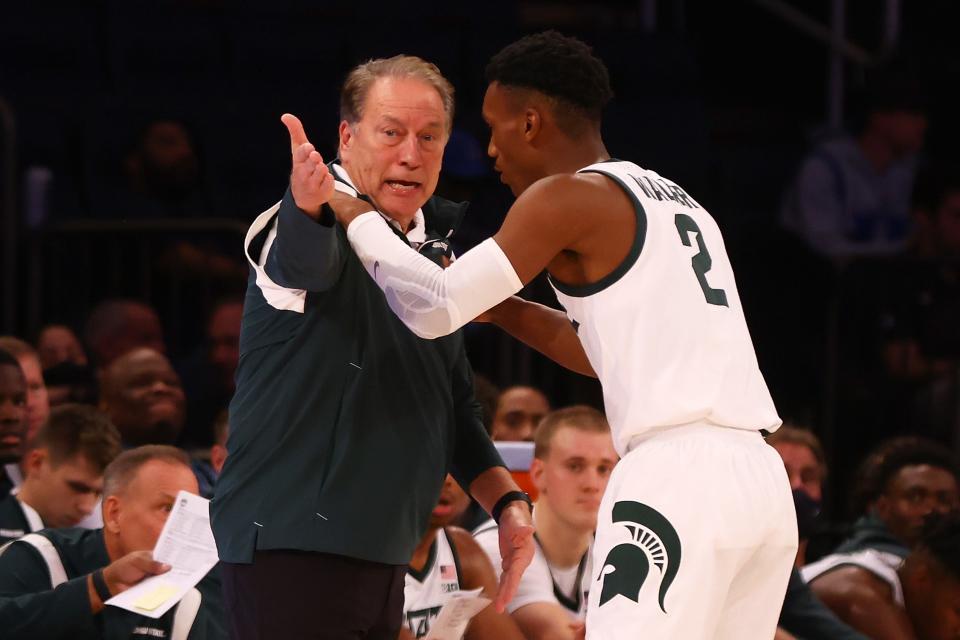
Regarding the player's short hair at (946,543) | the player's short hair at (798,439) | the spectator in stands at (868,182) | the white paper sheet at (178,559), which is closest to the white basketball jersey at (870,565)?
the player's short hair at (946,543)

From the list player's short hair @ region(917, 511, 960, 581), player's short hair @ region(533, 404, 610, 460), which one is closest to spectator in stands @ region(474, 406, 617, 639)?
player's short hair @ region(533, 404, 610, 460)

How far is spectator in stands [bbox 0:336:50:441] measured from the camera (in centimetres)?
614

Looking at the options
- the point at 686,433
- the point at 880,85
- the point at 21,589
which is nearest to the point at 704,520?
the point at 686,433

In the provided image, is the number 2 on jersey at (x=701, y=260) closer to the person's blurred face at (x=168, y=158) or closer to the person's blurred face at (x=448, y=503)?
the person's blurred face at (x=448, y=503)

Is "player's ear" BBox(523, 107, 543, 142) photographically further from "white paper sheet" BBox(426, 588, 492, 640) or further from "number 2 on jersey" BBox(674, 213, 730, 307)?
"white paper sheet" BBox(426, 588, 492, 640)

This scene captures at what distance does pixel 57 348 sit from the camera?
7.09m

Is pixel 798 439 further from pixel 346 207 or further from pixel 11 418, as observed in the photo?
pixel 346 207

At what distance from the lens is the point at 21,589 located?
4.70 metres

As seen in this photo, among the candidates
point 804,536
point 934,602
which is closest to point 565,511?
point 804,536

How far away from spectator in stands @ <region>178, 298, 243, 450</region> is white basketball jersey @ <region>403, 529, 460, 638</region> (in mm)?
2290

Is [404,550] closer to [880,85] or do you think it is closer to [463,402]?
[463,402]

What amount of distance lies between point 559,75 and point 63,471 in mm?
2643

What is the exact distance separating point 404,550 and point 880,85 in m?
6.53

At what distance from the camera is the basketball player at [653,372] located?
3344 millimetres
